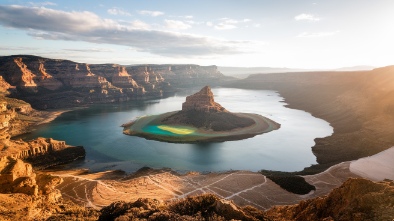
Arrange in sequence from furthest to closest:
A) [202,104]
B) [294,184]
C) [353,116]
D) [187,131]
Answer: [202,104]
[353,116]
[187,131]
[294,184]

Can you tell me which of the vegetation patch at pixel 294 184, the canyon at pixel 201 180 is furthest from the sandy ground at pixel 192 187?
the vegetation patch at pixel 294 184

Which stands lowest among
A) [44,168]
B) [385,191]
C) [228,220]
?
[44,168]

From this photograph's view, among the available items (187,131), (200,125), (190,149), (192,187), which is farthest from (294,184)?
(200,125)

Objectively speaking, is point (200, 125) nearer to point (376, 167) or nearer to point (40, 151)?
point (40, 151)

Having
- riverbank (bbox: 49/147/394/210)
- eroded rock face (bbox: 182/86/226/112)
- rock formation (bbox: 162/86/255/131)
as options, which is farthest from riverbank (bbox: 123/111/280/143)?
riverbank (bbox: 49/147/394/210)

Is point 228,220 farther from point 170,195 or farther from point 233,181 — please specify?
point 233,181

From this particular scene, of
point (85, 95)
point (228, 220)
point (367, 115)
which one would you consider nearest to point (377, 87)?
point (367, 115)
